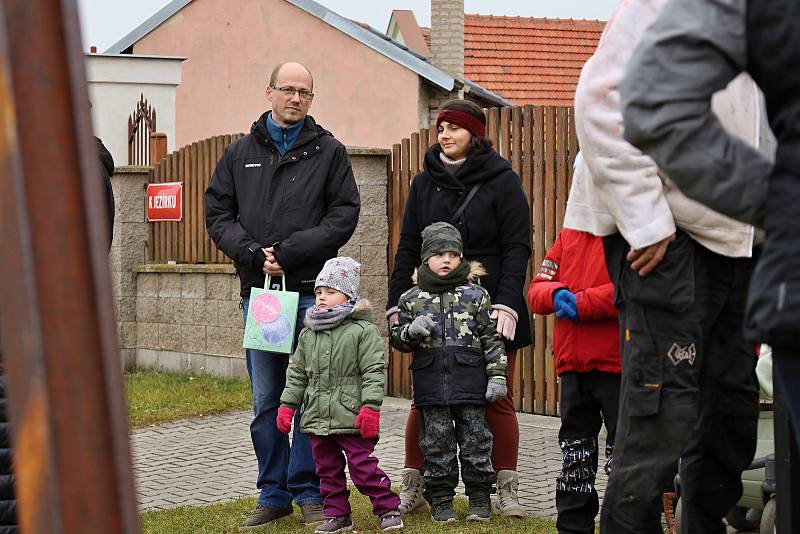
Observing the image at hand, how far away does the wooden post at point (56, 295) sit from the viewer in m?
1.21

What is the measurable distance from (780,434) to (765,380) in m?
1.88

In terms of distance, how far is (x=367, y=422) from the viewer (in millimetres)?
5941

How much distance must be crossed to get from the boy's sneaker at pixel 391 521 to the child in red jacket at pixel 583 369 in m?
1.17

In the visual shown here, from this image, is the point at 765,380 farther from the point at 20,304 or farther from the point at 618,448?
the point at 20,304

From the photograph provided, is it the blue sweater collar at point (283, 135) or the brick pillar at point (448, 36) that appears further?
the brick pillar at point (448, 36)

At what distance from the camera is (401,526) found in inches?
241

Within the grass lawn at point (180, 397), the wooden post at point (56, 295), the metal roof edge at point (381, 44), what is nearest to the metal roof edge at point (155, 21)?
the metal roof edge at point (381, 44)

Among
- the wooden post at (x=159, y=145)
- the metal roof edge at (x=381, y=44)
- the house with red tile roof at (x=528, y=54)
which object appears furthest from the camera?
the house with red tile roof at (x=528, y=54)

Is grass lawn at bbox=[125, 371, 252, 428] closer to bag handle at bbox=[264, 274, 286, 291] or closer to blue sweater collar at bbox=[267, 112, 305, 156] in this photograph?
bag handle at bbox=[264, 274, 286, 291]

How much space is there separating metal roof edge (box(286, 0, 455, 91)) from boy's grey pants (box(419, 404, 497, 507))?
18623mm

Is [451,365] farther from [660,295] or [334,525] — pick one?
[660,295]

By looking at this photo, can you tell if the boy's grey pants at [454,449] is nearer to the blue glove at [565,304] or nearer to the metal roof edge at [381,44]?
the blue glove at [565,304]

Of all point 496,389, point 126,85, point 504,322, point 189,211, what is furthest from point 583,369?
point 126,85

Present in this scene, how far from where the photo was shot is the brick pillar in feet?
94.4
